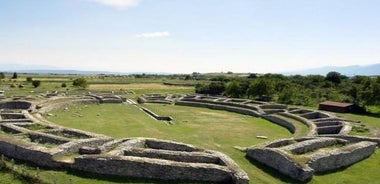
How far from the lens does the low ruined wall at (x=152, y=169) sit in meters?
20.4

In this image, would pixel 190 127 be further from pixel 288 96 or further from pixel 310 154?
pixel 288 96

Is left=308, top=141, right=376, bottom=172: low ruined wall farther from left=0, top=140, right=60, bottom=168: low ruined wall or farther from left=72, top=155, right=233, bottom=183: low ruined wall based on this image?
left=0, top=140, right=60, bottom=168: low ruined wall

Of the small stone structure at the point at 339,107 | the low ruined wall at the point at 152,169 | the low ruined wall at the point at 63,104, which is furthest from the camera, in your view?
the small stone structure at the point at 339,107

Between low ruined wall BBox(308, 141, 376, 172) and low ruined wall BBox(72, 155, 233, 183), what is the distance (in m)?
5.84

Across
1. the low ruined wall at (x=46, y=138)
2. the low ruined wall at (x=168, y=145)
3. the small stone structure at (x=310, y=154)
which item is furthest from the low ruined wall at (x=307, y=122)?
the low ruined wall at (x=46, y=138)

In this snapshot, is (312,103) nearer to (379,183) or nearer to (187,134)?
(187,134)

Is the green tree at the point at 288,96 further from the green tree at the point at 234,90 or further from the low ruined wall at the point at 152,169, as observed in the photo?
the low ruined wall at the point at 152,169

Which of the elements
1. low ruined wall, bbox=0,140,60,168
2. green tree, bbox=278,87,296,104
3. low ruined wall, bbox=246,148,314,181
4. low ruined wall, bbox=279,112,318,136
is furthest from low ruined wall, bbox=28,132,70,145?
green tree, bbox=278,87,296,104

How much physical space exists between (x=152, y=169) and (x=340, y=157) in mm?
11745

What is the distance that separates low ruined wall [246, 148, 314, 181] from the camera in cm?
2091

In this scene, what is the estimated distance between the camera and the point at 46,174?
20.9m

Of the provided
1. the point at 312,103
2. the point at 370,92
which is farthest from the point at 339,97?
the point at 370,92

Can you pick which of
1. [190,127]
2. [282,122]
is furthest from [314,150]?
[282,122]

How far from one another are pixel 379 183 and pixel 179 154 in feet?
37.1
